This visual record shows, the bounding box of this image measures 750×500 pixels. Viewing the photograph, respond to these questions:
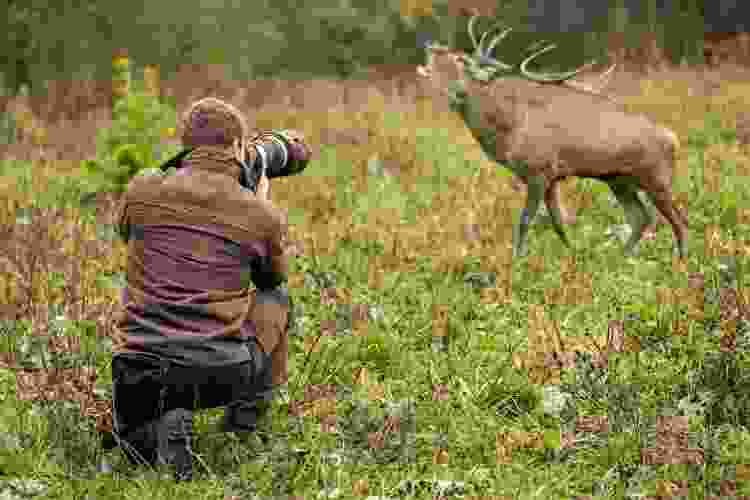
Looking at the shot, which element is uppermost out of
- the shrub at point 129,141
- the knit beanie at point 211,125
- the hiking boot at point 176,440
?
the knit beanie at point 211,125

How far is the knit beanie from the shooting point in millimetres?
4289

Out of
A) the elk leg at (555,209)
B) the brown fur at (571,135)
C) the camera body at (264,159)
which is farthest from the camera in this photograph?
the elk leg at (555,209)

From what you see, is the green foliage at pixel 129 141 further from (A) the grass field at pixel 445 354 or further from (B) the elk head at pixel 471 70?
(B) the elk head at pixel 471 70

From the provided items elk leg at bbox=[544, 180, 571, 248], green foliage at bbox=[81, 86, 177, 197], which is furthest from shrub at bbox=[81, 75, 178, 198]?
elk leg at bbox=[544, 180, 571, 248]

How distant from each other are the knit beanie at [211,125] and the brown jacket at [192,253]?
5 centimetres

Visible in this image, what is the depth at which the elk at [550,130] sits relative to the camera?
22.9 ft

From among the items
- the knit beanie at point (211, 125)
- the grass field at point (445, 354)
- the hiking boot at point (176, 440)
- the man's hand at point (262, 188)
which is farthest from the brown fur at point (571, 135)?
the hiking boot at point (176, 440)

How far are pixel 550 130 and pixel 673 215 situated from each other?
3.67 feet

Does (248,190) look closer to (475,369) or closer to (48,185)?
(475,369)

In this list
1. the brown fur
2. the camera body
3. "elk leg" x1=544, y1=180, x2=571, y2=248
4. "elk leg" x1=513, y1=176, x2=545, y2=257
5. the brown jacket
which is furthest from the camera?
"elk leg" x1=544, y1=180, x2=571, y2=248

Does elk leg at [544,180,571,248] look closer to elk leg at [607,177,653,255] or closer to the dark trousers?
elk leg at [607,177,653,255]

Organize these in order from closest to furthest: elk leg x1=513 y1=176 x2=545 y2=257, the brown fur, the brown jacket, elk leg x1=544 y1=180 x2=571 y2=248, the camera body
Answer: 1. the brown jacket
2. the camera body
3. the brown fur
4. elk leg x1=513 y1=176 x2=545 y2=257
5. elk leg x1=544 y1=180 x2=571 y2=248

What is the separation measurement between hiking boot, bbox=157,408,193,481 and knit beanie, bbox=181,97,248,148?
1.15m

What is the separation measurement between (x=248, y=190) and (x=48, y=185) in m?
5.66
